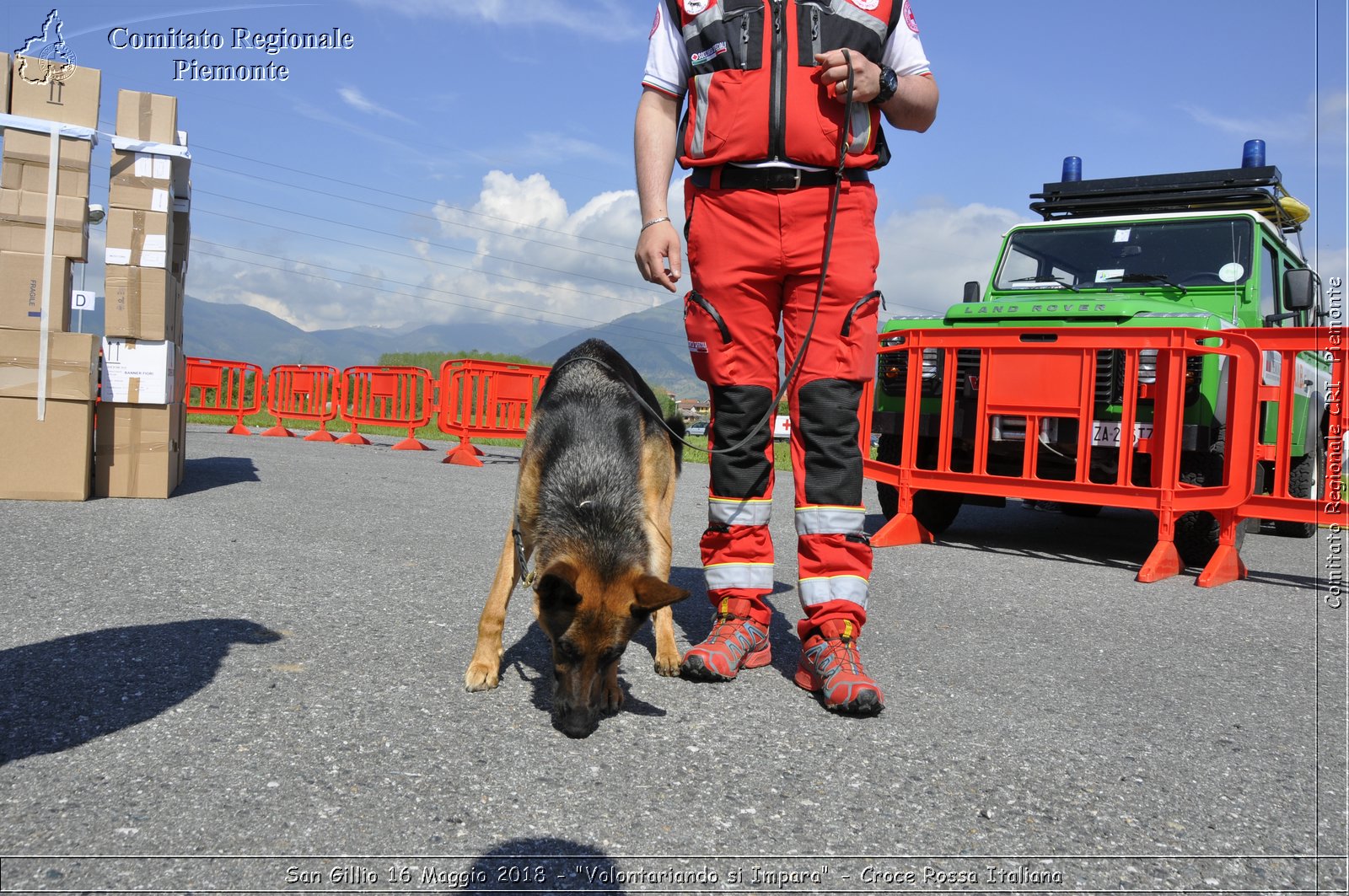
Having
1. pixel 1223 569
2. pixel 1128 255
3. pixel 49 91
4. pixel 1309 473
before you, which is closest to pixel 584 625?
pixel 1223 569

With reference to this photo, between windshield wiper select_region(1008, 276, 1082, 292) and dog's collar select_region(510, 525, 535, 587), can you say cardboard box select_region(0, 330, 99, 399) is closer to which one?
dog's collar select_region(510, 525, 535, 587)

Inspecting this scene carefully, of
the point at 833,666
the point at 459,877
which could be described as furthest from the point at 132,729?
the point at 833,666

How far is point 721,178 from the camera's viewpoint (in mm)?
3139

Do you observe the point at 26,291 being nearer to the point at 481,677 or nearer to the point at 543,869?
the point at 481,677

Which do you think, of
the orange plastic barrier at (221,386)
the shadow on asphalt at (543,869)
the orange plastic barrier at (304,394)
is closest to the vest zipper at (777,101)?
the shadow on asphalt at (543,869)

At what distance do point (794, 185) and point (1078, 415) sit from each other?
4.00 metres

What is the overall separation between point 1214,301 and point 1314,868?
6.32 meters

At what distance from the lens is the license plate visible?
238 inches

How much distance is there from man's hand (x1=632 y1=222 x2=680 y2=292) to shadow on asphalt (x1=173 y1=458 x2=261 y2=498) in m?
5.26

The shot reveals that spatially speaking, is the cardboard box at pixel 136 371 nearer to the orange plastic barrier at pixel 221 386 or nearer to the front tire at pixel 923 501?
the front tire at pixel 923 501

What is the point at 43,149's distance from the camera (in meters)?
6.02

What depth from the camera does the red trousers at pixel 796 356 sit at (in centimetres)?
308

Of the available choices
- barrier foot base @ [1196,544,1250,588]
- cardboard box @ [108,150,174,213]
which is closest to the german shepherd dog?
barrier foot base @ [1196,544,1250,588]

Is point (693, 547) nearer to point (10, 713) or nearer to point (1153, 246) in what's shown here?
point (10, 713)
